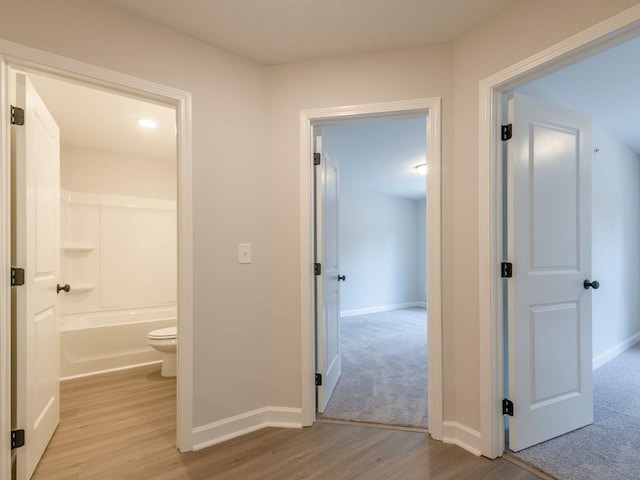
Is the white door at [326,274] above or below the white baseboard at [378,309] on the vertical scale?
above

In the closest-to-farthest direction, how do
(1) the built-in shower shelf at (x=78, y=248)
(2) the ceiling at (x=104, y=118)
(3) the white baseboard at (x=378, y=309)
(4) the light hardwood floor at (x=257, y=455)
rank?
(4) the light hardwood floor at (x=257, y=455) < (2) the ceiling at (x=104, y=118) < (1) the built-in shower shelf at (x=78, y=248) < (3) the white baseboard at (x=378, y=309)

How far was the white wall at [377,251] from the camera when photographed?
658 centimetres

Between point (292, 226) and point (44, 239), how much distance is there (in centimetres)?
147

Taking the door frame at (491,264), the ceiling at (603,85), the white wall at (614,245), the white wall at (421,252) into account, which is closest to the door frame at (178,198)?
the door frame at (491,264)

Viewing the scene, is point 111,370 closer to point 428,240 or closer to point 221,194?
point 221,194

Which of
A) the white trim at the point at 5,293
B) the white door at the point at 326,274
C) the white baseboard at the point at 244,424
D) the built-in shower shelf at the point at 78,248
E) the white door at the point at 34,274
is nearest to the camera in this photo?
the white trim at the point at 5,293

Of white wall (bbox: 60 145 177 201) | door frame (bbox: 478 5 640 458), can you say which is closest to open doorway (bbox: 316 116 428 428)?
door frame (bbox: 478 5 640 458)

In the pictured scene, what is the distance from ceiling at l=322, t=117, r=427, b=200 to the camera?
11.1 ft

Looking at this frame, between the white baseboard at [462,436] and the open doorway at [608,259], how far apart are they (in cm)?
23

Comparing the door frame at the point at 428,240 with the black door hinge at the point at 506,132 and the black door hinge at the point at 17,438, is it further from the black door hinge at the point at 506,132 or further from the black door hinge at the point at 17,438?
the black door hinge at the point at 17,438

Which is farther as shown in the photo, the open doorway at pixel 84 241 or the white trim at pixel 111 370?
the white trim at pixel 111 370

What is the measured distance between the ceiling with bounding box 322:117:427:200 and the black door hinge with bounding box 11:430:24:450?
8.03 feet

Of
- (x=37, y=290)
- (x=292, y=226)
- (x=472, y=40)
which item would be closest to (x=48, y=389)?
(x=37, y=290)

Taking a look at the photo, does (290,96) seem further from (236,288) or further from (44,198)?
(44,198)
